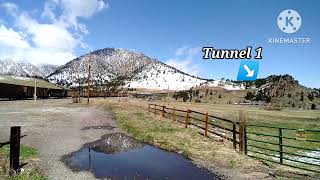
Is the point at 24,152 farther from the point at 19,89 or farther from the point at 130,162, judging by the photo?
the point at 19,89

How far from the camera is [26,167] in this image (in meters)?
12.6

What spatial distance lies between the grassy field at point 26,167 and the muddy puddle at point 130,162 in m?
1.33

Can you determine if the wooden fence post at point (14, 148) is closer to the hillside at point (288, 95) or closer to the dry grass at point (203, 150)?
the dry grass at point (203, 150)

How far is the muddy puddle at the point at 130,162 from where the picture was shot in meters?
12.7

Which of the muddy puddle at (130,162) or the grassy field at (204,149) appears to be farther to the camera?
the grassy field at (204,149)

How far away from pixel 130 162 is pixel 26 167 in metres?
4.09

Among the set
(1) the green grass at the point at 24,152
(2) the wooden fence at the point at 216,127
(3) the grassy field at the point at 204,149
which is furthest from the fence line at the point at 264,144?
(1) the green grass at the point at 24,152

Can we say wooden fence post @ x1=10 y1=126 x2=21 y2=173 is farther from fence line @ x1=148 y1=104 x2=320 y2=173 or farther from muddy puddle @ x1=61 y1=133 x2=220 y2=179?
fence line @ x1=148 y1=104 x2=320 y2=173

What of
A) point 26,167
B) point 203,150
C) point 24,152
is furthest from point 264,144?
point 26,167

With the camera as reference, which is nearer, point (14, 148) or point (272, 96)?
point (14, 148)

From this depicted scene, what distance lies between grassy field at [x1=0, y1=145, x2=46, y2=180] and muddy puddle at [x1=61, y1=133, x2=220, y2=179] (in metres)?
1.33

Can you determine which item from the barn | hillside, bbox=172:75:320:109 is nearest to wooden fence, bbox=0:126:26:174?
the barn

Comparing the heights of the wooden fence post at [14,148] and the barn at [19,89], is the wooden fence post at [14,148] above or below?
below

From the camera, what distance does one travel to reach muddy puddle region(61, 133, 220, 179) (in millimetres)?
12726
